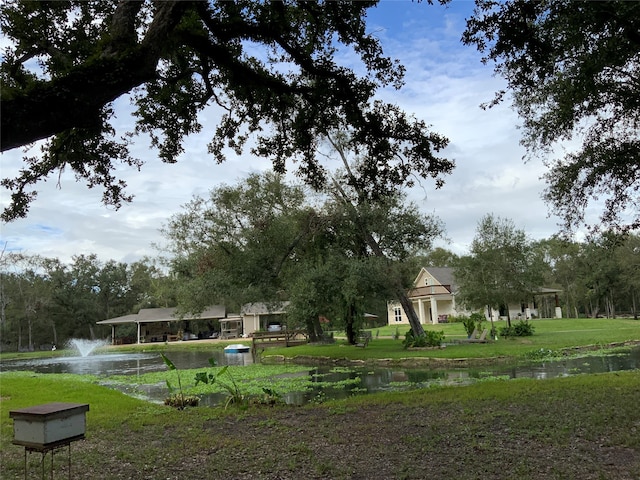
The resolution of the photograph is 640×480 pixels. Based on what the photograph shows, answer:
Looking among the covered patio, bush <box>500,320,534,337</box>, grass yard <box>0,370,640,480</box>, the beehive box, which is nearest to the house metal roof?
the covered patio

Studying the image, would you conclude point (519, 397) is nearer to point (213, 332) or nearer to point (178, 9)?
point (178, 9)

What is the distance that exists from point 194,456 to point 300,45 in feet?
22.9

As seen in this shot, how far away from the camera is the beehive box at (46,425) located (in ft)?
14.0

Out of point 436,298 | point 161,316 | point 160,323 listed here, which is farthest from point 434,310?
point 160,323

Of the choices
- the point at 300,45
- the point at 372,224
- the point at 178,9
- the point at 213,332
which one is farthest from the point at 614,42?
the point at 213,332

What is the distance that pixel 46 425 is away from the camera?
4.27m

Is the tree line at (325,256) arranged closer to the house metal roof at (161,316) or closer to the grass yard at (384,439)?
the grass yard at (384,439)

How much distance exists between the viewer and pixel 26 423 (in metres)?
4.41

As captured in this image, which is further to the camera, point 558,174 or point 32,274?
point 32,274

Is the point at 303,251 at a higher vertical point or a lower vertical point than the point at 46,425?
higher

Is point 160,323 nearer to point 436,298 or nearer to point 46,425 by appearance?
point 436,298

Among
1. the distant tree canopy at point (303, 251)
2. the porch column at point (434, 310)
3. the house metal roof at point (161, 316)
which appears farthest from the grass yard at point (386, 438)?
the porch column at point (434, 310)

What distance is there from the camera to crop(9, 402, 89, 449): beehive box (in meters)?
4.28

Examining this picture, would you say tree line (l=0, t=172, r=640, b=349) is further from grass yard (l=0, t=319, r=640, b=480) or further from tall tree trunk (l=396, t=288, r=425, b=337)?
grass yard (l=0, t=319, r=640, b=480)
